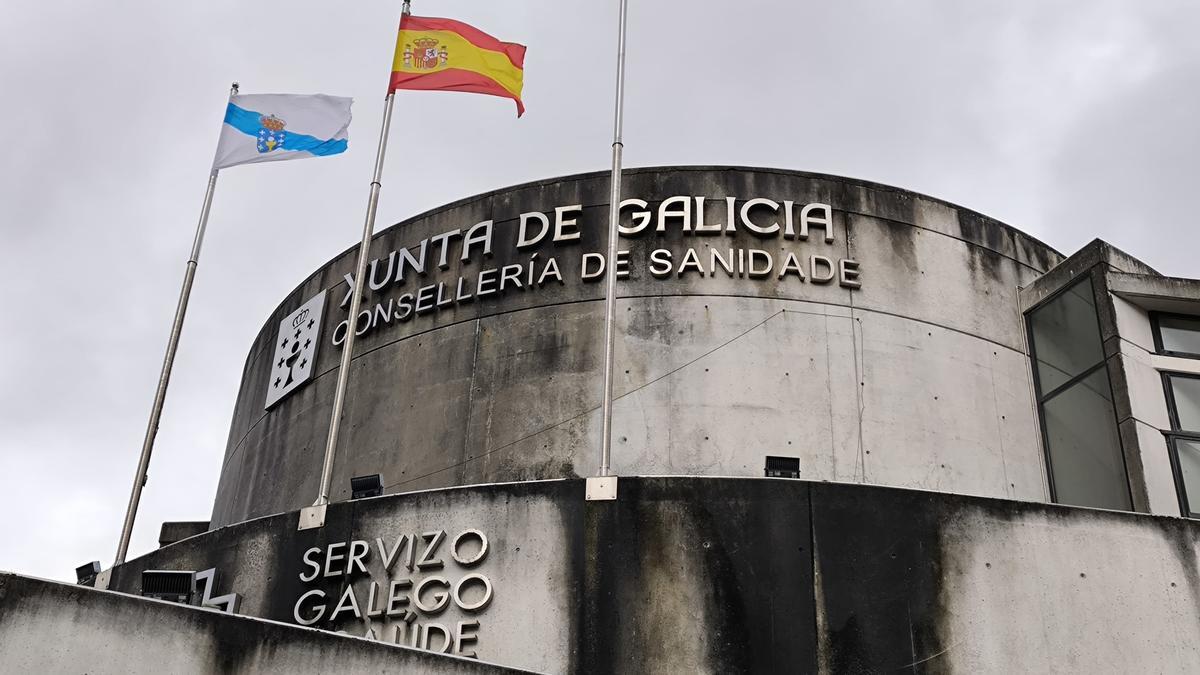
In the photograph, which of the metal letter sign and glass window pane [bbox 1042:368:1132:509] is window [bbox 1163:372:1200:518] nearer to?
glass window pane [bbox 1042:368:1132:509]

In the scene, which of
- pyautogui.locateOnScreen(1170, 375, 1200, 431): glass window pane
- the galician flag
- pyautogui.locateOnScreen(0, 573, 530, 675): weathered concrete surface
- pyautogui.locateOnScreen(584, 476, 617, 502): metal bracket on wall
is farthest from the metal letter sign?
pyautogui.locateOnScreen(1170, 375, 1200, 431): glass window pane

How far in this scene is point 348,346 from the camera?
65.3 feet

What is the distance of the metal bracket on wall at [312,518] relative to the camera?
17.5m

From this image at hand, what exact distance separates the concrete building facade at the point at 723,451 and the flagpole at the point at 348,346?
0.83 feet

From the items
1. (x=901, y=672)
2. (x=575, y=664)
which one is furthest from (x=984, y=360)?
(x=575, y=664)

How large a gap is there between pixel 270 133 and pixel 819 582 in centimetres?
1320

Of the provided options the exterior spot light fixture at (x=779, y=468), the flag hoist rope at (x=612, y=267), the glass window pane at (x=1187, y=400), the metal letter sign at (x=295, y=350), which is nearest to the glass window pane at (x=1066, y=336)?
the glass window pane at (x=1187, y=400)

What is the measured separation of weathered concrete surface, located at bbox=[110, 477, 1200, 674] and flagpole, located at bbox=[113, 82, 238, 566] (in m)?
6.12

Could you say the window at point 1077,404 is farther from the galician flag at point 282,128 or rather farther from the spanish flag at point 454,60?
the galician flag at point 282,128

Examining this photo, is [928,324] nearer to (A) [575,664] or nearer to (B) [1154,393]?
(B) [1154,393]

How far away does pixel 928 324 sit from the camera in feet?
70.4

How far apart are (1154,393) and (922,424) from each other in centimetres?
345

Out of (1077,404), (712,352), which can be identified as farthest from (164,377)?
(1077,404)

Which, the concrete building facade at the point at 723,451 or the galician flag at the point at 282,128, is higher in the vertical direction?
the galician flag at the point at 282,128
